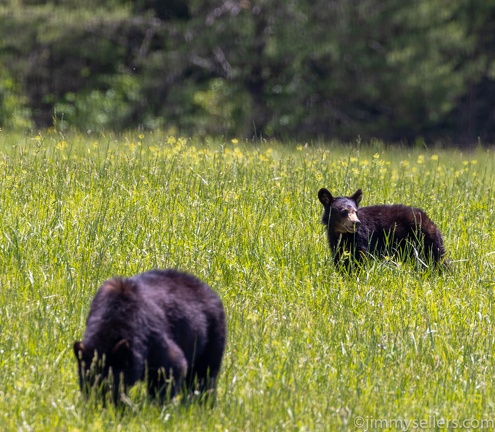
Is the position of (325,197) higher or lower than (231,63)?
lower

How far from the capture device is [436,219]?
8922mm

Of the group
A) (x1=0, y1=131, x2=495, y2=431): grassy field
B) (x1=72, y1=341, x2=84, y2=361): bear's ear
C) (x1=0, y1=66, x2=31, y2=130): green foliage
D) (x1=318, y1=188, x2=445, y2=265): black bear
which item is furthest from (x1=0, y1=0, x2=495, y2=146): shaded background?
(x1=72, y1=341, x2=84, y2=361): bear's ear

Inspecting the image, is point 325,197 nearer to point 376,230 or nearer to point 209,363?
point 376,230

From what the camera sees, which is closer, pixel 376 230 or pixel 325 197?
pixel 325 197

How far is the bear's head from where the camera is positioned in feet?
24.1

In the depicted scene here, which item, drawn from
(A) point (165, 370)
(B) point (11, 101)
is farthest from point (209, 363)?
(B) point (11, 101)

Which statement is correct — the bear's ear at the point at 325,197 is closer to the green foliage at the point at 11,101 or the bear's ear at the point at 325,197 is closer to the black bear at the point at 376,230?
the black bear at the point at 376,230

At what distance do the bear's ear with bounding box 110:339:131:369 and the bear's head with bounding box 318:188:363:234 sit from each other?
3457 mm

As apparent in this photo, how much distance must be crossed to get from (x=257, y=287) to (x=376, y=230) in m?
1.49

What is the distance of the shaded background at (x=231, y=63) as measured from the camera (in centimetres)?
2288

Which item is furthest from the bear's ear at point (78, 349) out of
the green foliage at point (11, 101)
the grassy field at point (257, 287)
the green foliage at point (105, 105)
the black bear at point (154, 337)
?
the green foliage at point (105, 105)

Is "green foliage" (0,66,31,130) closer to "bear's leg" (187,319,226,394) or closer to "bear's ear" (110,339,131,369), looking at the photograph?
"bear's leg" (187,319,226,394)

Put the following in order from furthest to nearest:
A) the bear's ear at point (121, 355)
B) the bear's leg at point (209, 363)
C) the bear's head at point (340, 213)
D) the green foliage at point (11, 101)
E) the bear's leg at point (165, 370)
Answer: the green foliage at point (11, 101) < the bear's head at point (340, 213) < the bear's leg at point (209, 363) < the bear's leg at point (165, 370) < the bear's ear at point (121, 355)

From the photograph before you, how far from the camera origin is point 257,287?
6875 mm
